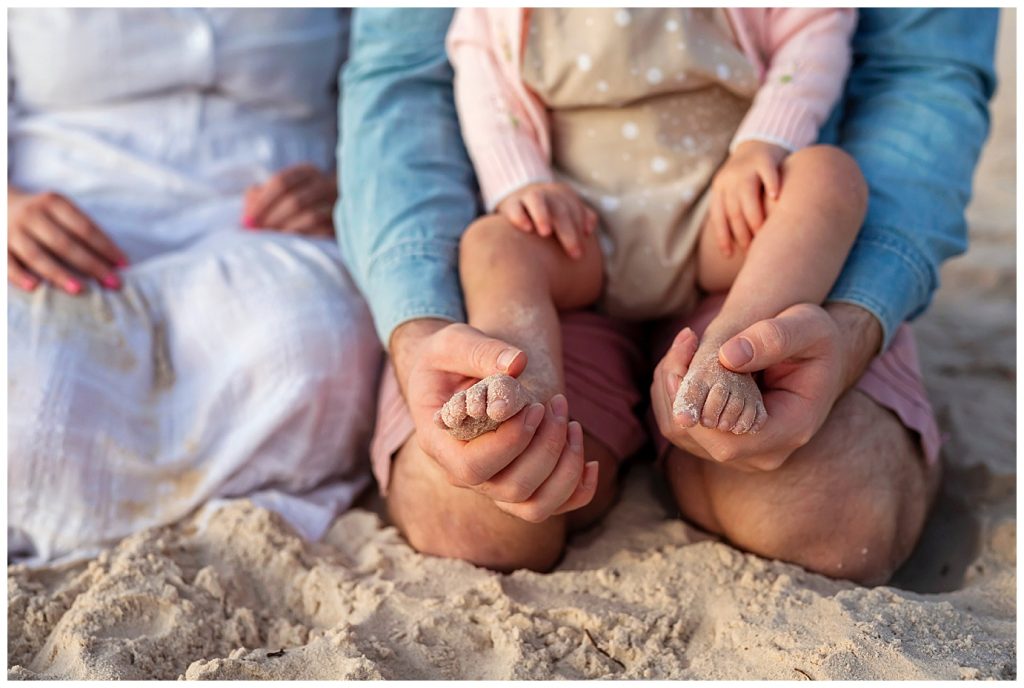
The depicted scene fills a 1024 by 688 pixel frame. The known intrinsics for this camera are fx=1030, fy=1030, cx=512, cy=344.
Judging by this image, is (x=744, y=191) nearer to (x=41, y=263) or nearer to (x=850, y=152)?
(x=850, y=152)

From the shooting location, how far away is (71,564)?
1.56 meters

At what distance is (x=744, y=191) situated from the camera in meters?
1.57

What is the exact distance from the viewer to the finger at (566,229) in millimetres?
1600

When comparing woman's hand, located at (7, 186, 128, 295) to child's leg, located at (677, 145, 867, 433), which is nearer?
child's leg, located at (677, 145, 867, 433)

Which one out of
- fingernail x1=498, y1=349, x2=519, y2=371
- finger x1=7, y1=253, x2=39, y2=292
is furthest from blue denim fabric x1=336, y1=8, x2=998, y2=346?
finger x1=7, y1=253, x2=39, y2=292

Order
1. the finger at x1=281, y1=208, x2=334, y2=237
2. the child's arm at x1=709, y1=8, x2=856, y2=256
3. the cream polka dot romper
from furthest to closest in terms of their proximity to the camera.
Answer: the finger at x1=281, y1=208, x2=334, y2=237 < the cream polka dot romper < the child's arm at x1=709, y1=8, x2=856, y2=256

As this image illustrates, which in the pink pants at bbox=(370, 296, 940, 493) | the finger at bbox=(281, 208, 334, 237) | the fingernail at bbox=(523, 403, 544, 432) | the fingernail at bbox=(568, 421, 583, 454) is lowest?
the pink pants at bbox=(370, 296, 940, 493)

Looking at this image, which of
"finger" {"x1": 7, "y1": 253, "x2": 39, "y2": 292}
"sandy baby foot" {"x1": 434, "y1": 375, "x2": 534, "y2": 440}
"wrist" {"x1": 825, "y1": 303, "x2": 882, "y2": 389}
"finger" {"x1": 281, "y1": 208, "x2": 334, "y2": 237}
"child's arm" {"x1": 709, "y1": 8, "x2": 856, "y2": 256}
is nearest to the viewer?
"sandy baby foot" {"x1": 434, "y1": 375, "x2": 534, "y2": 440}

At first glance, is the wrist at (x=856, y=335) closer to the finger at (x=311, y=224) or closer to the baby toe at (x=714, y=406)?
the baby toe at (x=714, y=406)

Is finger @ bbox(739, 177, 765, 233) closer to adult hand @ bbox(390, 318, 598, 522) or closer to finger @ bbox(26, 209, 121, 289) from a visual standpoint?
adult hand @ bbox(390, 318, 598, 522)

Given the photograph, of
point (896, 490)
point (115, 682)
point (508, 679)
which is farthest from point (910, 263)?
point (115, 682)

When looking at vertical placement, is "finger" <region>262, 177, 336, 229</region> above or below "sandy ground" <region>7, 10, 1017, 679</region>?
Answer: above

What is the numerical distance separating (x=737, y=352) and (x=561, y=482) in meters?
0.27

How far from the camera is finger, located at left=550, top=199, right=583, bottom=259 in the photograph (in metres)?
1.60
